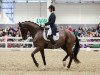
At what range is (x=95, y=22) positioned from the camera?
32906mm

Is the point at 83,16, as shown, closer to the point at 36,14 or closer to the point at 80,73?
the point at 36,14

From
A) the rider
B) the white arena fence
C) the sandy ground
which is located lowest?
the white arena fence

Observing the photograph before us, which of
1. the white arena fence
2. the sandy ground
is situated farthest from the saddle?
the white arena fence

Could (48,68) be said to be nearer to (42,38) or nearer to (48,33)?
(42,38)

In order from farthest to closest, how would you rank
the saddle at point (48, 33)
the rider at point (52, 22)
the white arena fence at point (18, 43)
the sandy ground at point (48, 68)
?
the white arena fence at point (18, 43) → the saddle at point (48, 33) → the rider at point (52, 22) → the sandy ground at point (48, 68)

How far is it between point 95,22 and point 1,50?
14097 millimetres

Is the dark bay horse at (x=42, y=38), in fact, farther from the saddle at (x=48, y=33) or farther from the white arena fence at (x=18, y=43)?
the white arena fence at (x=18, y=43)

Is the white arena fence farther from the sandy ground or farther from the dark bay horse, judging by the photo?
the dark bay horse

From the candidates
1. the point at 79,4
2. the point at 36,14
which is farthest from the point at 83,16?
the point at 36,14

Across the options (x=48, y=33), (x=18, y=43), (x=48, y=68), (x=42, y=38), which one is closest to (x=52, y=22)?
(x=48, y=33)

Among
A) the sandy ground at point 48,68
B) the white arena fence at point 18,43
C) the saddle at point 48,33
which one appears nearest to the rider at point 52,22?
the saddle at point 48,33

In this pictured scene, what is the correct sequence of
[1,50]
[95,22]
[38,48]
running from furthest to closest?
1. [95,22]
2. [1,50]
3. [38,48]

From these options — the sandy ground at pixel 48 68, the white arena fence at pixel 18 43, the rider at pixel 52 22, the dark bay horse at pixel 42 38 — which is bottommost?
the white arena fence at pixel 18 43

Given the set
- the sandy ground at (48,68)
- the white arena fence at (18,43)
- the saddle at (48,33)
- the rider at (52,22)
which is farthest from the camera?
the white arena fence at (18,43)
